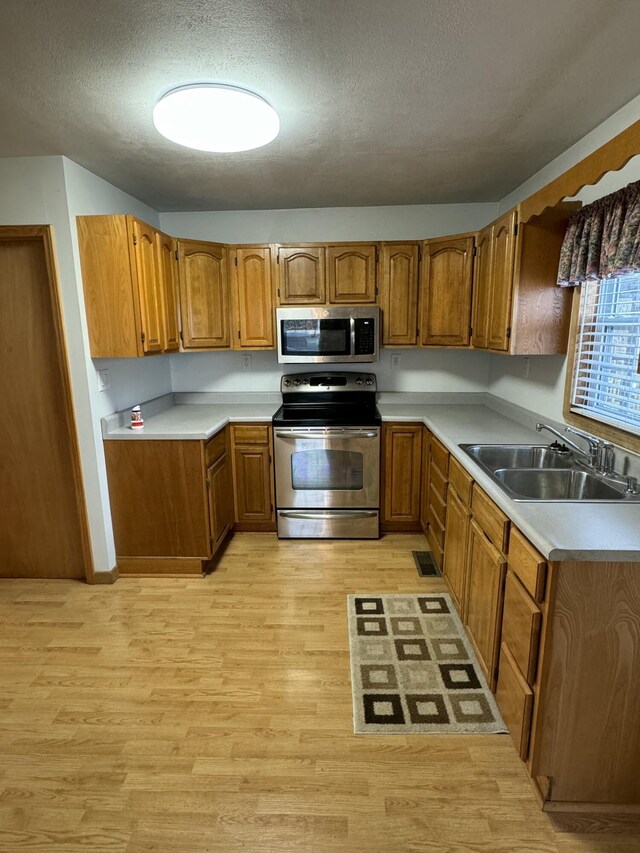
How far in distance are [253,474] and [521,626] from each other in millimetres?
2195

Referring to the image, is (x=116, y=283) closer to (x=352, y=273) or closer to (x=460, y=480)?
(x=352, y=273)

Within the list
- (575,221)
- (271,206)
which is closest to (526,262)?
(575,221)

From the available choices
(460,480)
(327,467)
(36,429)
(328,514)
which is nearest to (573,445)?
(460,480)

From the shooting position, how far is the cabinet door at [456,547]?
2.27 m

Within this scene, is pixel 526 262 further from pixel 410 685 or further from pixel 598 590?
pixel 410 685

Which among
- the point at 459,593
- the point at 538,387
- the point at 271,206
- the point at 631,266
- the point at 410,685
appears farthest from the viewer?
the point at 271,206

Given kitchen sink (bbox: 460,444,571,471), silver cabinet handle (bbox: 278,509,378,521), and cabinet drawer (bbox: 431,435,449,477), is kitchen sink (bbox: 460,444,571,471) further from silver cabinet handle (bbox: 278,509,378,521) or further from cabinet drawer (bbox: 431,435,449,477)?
silver cabinet handle (bbox: 278,509,378,521)

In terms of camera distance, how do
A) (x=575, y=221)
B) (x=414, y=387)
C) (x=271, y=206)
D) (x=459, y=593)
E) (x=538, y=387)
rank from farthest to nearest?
(x=414, y=387), (x=271, y=206), (x=538, y=387), (x=459, y=593), (x=575, y=221)

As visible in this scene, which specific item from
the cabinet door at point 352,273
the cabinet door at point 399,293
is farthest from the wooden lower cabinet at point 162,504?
the cabinet door at point 399,293

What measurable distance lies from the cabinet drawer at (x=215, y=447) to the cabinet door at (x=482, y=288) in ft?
6.16

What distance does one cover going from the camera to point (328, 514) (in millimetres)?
3348

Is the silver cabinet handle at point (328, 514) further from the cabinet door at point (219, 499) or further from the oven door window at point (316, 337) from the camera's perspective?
the oven door window at point (316, 337)

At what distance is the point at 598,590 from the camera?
1354 millimetres

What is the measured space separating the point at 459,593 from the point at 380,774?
98 cm
